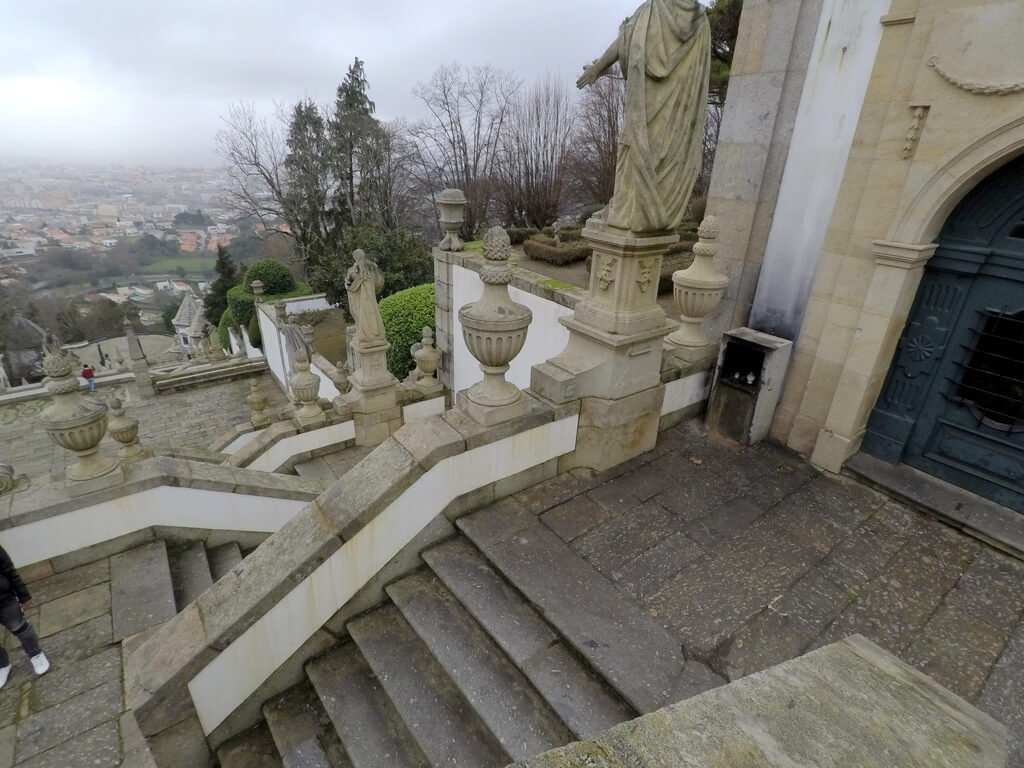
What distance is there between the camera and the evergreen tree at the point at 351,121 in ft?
80.5

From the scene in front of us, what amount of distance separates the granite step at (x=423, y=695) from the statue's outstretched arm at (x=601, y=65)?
12.2ft

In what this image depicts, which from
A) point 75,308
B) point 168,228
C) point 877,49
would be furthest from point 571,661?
point 168,228

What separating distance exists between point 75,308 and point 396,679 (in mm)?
42548

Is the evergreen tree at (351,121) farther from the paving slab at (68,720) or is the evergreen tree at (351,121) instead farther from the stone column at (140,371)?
the paving slab at (68,720)

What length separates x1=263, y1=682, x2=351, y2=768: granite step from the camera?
8.62 feet

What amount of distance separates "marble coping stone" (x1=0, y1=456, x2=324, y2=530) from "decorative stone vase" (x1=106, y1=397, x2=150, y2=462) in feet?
8.04

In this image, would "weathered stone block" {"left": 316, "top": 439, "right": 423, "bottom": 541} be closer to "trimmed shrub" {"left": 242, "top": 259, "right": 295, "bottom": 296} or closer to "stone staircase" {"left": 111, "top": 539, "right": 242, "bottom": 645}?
"stone staircase" {"left": 111, "top": 539, "right": 242, "bottom": 645}

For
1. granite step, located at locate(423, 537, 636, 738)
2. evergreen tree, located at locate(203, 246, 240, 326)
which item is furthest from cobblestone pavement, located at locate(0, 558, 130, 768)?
evergreen tree, located at locate(203, 246, 240, 326)

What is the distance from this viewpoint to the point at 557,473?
153 inches

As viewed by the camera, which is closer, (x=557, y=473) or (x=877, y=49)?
(x=877, y=49)

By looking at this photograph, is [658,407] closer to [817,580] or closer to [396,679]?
[817,580]

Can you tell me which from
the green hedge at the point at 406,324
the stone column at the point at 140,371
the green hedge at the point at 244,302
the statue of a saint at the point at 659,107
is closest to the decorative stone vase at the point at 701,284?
the statue of a saint at the point at 659,107

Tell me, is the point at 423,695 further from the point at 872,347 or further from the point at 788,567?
the point at 872,347

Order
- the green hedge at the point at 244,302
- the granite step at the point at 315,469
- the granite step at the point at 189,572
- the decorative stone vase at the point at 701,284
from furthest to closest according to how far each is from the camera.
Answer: the green hedge at the point at 244,302 < the granite step at the point at 315,469 < the decorative stone vase at the point at 701,284 < the granite step at the point at 189,572
